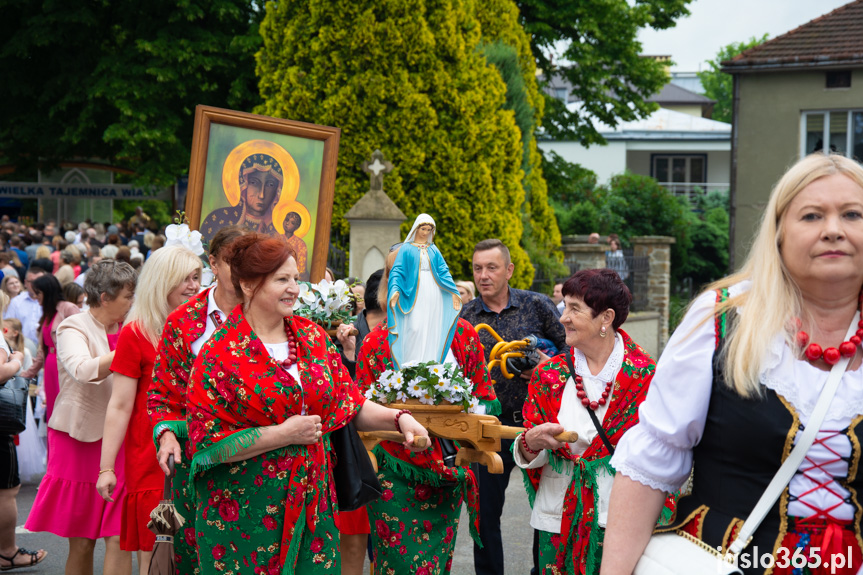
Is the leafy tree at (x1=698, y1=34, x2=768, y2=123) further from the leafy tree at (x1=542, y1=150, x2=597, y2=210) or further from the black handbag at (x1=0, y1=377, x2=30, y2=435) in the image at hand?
the black handbag at (x1=0, y1=377, x2=30, y2=435)

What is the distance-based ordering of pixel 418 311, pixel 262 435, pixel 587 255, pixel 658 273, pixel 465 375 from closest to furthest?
pixel 262 435 → pixel 418 311 → pixel 465 375 → pixel 587 255 → pixel 658 273

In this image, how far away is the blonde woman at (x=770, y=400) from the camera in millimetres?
2045

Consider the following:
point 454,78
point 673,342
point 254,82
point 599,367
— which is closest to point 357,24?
point 454,78

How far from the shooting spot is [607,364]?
4.16 metres

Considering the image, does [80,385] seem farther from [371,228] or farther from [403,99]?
[403,99]

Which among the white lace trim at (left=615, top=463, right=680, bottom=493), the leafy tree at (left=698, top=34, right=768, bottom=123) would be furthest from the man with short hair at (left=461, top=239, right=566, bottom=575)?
the leafy tree at (left=698, top=34, right=768, bottom=123)

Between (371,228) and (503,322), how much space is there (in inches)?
186

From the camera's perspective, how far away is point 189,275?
15.6ft

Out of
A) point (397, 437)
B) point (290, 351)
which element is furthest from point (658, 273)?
point (290, 351)

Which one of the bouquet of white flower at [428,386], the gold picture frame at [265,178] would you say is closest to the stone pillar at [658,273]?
the gold picture frame at [265,178]

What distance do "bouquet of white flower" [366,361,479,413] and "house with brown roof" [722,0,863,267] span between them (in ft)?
53.7

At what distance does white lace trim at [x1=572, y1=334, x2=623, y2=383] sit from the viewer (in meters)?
4.13

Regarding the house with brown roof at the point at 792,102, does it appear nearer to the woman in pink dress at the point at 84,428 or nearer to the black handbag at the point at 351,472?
the woman in pink dress at the point at 84,428

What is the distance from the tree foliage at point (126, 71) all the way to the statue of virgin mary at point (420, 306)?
12.8 metres
